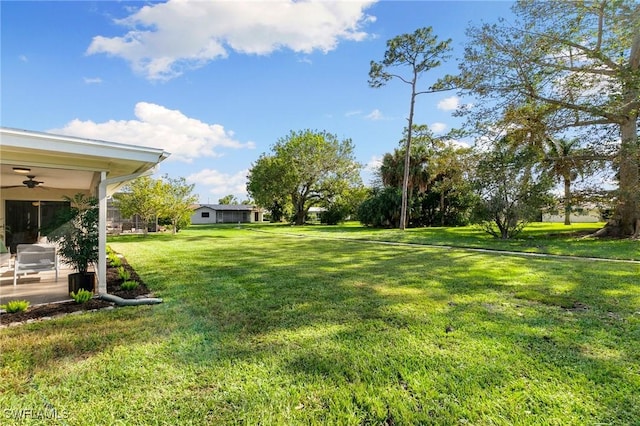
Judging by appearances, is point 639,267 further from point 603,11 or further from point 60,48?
point 60,48

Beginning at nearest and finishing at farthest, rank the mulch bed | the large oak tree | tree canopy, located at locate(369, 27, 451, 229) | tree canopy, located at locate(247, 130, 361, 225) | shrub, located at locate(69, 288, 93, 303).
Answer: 1. the mulch bed
2. shrub, located at locate(69, 288, 93, 303)
3. the large oak tree
4. tree canopy, located at locate(369, 27, 451, 229)
5. tree canopy, located at locate(247, 130, 361, 225)

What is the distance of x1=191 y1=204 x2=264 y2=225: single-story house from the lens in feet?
172

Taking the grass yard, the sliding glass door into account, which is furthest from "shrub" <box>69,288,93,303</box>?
the sliding glass door

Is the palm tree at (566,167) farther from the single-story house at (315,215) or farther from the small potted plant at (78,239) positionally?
the single-story house at (315,215)

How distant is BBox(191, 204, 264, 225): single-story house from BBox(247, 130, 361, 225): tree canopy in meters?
18.8

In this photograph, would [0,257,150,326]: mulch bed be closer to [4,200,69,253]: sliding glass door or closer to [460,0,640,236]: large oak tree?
[4,200,69,253]: sliding glass door

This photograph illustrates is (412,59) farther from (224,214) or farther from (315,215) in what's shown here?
(224,214)

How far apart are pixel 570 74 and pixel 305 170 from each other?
74.2 ft

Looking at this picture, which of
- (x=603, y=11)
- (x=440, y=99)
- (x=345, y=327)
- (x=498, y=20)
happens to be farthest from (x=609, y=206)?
(x=345, y=327)

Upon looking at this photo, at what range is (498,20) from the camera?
557 inches

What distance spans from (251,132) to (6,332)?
62.5 feet

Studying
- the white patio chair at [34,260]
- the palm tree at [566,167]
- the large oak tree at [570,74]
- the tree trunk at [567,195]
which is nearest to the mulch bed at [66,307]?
the white patio chair at [34,260]

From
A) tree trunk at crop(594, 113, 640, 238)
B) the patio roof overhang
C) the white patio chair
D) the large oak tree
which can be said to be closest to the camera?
the patio roof overhang

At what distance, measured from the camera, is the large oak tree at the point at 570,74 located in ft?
44.5
